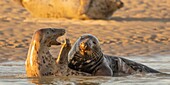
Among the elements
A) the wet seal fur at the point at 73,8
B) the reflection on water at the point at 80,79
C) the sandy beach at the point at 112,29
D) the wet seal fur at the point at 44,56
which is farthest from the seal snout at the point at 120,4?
the wet seal fur at the point at 44,56

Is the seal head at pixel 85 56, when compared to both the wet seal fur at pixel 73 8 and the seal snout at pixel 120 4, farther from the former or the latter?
the seal snout at pixel 120 4

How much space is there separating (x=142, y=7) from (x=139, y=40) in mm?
3781

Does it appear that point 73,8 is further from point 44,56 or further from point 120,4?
point 44,56

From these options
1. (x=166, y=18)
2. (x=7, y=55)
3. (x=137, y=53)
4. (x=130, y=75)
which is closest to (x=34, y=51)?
(x=130, y=75)

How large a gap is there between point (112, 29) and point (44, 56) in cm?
567

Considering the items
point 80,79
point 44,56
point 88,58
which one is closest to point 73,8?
point 88,58

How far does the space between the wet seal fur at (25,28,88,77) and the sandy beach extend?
2.81 metres

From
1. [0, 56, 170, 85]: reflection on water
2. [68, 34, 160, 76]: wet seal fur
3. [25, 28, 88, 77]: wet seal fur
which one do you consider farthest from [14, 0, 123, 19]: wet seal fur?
[25, 28, 88, 77]: wet seal fur

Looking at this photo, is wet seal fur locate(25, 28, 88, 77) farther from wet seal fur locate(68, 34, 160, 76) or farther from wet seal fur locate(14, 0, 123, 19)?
wet seal fur locate(14, 0, 123, 19)

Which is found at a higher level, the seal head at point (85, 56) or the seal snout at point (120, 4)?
the seal snout at point (120, 4)

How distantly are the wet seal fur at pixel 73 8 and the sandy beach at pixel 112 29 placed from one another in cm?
16

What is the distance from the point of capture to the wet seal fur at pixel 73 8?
1338 cm

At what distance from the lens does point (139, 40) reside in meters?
11.8

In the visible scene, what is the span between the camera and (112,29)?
1263 centimetres
